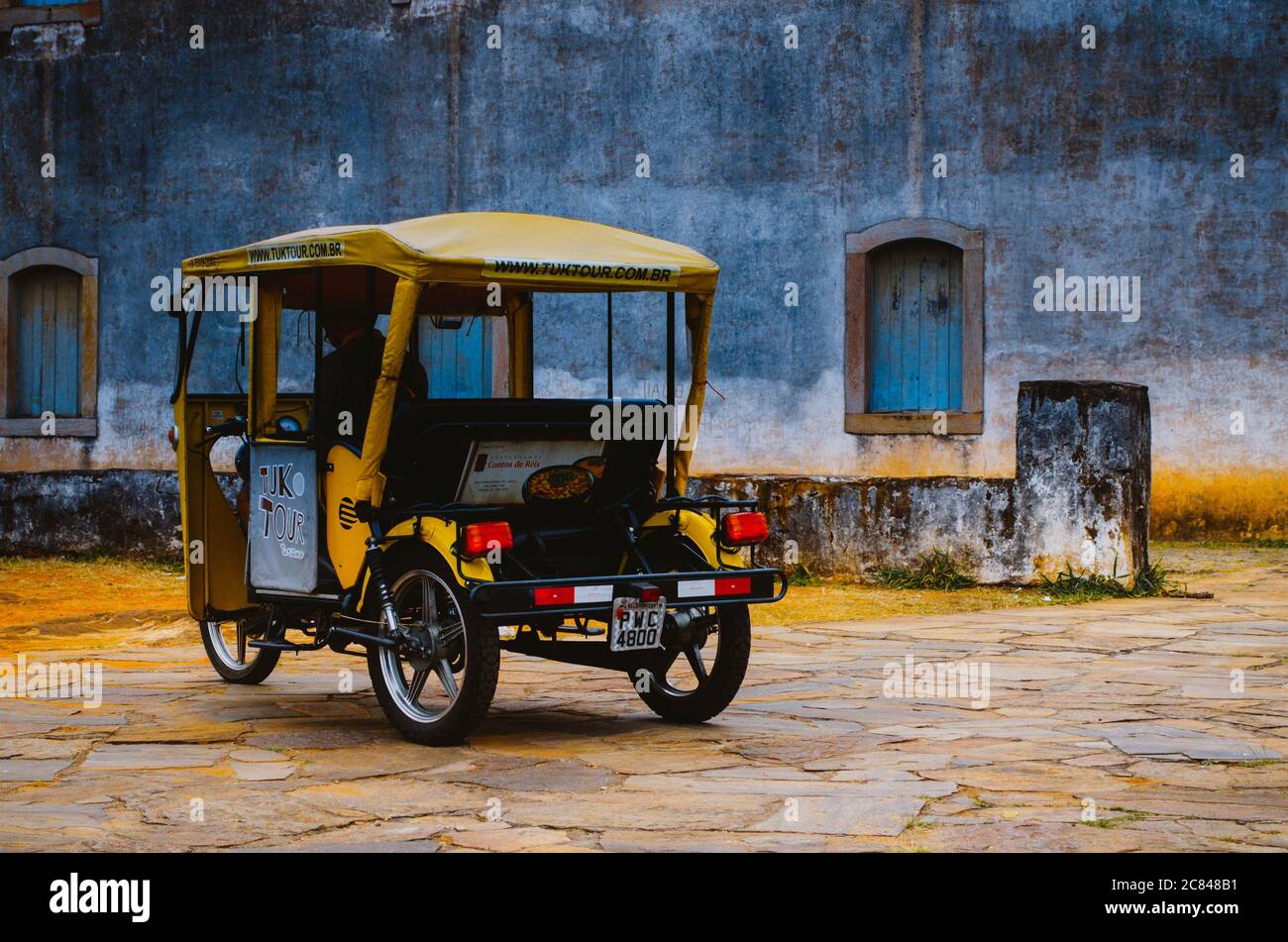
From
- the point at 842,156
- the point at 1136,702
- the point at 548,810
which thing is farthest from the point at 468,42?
the point at 548,810

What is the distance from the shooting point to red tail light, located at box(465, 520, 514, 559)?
660 centimetres

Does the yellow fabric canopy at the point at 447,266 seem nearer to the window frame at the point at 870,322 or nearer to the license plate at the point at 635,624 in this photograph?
the license plate at the point at 635,624

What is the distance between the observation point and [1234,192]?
15383mm

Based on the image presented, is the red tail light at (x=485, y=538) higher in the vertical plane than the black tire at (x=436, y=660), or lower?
higher

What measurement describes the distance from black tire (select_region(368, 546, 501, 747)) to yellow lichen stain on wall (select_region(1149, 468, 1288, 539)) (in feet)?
32.7

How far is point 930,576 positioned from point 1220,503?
428cm

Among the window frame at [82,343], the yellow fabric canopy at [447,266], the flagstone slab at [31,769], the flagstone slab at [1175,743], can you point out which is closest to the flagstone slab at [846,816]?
the flagstone slab at [1175,743]

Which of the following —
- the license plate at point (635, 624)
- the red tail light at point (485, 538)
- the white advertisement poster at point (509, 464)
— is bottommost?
the license plate at point (635, 624)

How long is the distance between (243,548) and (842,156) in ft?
31.1

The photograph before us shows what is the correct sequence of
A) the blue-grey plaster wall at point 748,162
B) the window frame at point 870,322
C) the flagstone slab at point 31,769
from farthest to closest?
the window frame at point 870,322 → the blue-grey plaster wall at point 748,162 → the flagstone slab at point 31,769

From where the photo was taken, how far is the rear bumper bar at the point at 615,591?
655cm

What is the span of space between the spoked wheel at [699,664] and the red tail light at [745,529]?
0.29 metres

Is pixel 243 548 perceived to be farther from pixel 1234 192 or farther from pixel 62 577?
pixel 1234 192

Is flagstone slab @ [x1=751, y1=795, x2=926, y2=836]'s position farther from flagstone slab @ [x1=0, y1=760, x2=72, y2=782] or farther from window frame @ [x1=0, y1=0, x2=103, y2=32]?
window frame @ [x1=0, y1=0, x2=103, y2=32]
